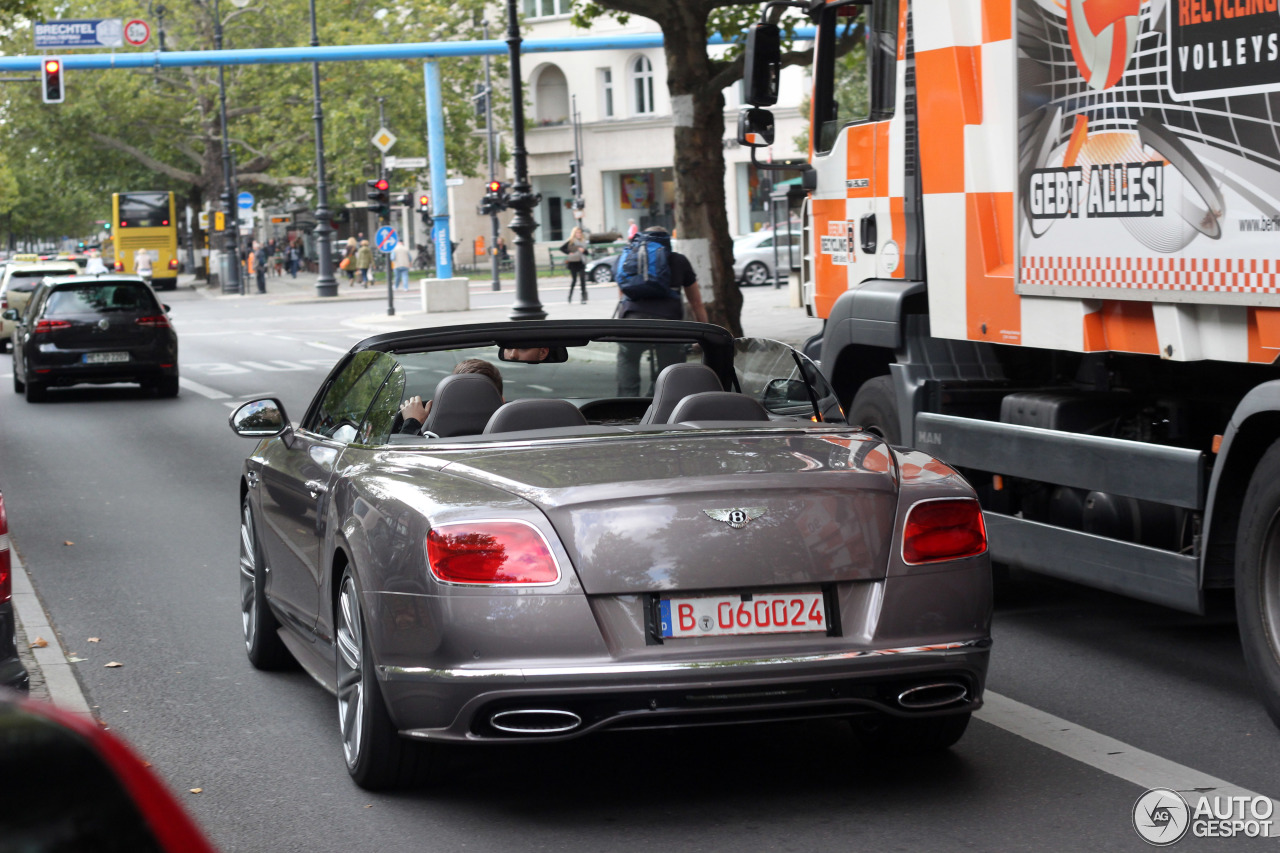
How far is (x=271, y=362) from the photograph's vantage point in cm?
2753

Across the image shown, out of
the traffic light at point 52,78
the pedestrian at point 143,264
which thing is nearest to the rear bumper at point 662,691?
the traffic light at point 52,78

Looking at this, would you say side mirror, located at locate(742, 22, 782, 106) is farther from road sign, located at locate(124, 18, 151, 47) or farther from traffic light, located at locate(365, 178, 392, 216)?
road sign, located at locate(124, 18, 151, 47)

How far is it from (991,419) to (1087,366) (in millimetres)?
644

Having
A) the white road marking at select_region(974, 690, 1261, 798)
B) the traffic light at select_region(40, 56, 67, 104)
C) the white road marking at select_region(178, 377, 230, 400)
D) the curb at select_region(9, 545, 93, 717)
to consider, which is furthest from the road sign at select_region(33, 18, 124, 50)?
the white road marking at select_region(974, 690, 1261, 798)

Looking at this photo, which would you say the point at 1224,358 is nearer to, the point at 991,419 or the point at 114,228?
the point at 991,419

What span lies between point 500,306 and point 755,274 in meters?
8.48

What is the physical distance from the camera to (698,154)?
67.1ft

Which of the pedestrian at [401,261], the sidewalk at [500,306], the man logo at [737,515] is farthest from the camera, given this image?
the pedestrian at [401,261]

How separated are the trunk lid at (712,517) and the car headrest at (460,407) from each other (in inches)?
25.0

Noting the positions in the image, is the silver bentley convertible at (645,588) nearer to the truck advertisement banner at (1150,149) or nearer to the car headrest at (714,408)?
the car headrest at (714,408)

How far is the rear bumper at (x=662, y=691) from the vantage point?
437cm

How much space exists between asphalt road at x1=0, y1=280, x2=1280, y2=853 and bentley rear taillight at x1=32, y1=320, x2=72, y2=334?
12.9 m

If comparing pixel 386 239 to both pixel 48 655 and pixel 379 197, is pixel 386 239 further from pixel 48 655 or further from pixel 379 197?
pixel 48 655

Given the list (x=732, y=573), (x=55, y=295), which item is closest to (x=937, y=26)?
(x=732, y=573)
